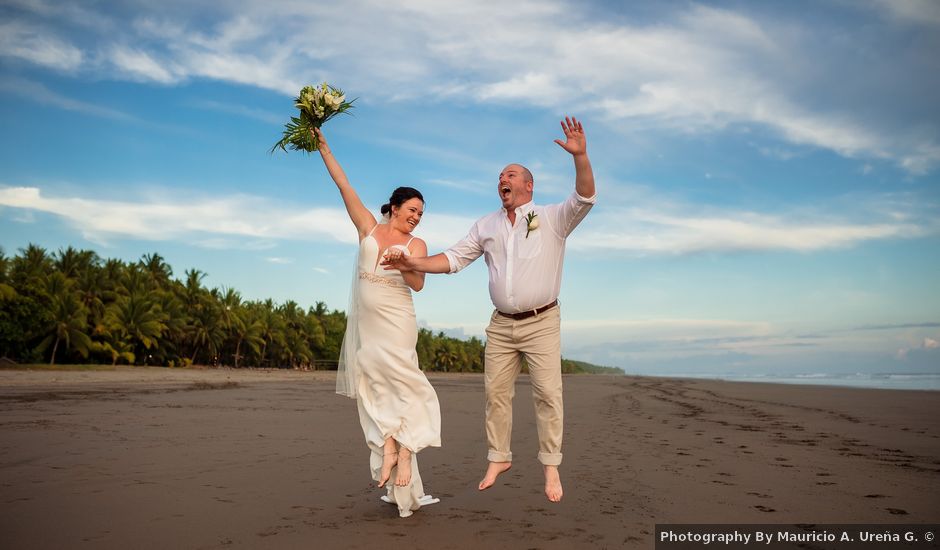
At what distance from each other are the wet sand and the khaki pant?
1.43ft

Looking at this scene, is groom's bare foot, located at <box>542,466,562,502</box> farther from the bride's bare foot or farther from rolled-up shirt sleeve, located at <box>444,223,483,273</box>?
rolled-up shirt sleeve, located at <box>444,223,483,273</box>

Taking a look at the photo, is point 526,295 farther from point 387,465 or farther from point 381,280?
point 387,465

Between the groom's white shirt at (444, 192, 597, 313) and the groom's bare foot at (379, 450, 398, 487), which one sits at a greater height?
the groom's white shirt at (444, 192, 597, 313)

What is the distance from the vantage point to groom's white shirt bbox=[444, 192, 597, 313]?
15.2ft

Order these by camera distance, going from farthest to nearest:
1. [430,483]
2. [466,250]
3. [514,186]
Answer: [430,483] → [466,250] → [514,186]

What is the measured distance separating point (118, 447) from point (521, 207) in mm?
4878

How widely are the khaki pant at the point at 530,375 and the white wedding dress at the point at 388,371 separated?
0.43 metres

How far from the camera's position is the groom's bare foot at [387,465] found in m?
4.39

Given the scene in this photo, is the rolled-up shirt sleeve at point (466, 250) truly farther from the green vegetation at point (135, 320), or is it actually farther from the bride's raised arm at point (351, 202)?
the green vegetation at point (135, 320)

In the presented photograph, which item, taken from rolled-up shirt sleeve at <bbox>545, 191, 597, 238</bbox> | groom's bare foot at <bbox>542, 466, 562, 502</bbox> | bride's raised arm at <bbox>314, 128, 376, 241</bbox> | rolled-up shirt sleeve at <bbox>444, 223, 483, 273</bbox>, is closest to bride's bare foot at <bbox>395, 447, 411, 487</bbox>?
groom's bare foot at <bbox>542, 466, 562, 502</bbox>

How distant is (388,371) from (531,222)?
1447mm

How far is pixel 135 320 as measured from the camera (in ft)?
158

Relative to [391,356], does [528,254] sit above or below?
above

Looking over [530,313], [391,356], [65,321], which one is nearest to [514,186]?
[530,313]
